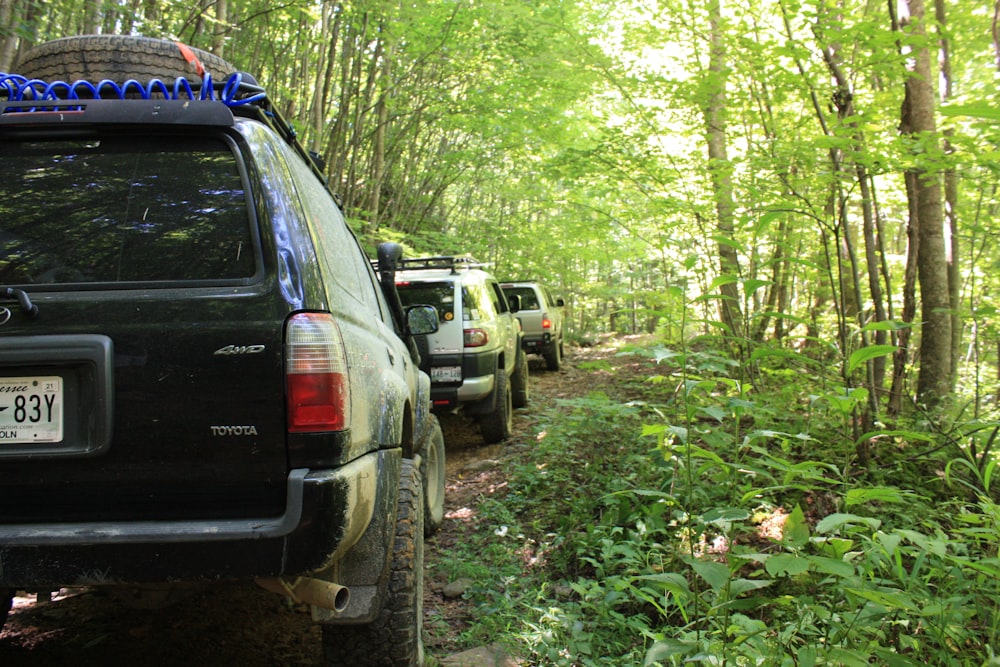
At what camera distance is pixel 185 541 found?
170cm

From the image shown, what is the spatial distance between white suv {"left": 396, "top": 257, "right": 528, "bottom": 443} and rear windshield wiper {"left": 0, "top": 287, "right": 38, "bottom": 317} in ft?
13.2

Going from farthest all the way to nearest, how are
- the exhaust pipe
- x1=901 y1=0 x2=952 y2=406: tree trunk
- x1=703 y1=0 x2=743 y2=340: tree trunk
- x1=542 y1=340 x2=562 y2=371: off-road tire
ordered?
x1=542 y1=340 x2=562 y2=371: off-road tire → x1=703 y1=0 x2=743 y2=340: tree trunk → x1=901 y1=0 x2=952 y2=406: tree trunk → the exhaust pipe

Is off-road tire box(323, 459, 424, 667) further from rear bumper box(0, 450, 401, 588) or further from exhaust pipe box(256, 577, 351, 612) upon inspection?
rear bumper box(0, 450, 401, 588)

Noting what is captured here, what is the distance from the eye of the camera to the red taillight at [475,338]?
6.16 metres

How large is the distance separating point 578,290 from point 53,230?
79.8 feet

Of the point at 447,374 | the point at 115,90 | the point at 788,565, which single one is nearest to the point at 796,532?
the point at 788,565

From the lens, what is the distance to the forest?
2.21 m

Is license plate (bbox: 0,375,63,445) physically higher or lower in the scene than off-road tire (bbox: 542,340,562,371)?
higher

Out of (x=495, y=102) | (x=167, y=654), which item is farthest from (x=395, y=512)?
(x=495, y=102)

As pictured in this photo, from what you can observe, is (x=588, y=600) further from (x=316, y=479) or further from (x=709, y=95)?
(x=709, y=95)

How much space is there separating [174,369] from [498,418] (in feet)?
16.1

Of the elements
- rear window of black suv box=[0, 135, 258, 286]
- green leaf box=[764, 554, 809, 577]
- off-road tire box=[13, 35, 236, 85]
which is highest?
off-road tire box=[13, 35, 236, 85]

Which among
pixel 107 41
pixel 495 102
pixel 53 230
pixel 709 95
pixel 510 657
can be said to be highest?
pixel 495 102

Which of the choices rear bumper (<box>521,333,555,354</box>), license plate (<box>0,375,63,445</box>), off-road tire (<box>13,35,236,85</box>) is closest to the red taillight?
off-road tire (<box>13,35,236,85</box>)
